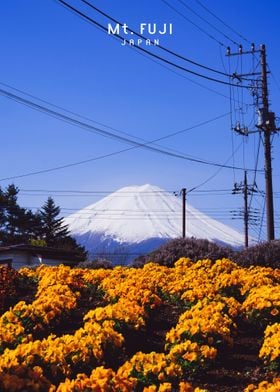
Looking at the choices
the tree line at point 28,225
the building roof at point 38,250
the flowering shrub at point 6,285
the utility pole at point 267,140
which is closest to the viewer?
the flowering shrub at point 6,285

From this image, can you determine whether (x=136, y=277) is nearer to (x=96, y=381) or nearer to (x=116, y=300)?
(x=116, y=300)

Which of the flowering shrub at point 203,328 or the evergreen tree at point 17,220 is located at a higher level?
the evergreen tree at point 17,220

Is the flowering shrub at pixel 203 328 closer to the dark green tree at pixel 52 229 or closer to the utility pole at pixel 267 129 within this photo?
the utility pole at pixel 267 129

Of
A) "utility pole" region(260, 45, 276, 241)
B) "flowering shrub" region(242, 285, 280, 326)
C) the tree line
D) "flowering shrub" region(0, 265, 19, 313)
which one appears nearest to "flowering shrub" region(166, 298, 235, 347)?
"flowering shrub" region(242, 285, 280, 326)

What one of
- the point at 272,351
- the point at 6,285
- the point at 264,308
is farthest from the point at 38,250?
the point at 272,351

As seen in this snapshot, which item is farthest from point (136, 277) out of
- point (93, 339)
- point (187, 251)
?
point (187, 251)

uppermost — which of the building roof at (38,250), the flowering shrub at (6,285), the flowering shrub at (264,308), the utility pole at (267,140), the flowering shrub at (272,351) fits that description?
the utility pole at (267,140)

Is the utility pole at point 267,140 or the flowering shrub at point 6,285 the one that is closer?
the flowering shrub at point 6,285

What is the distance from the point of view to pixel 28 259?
3975 centimetres

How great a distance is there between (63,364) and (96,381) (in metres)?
1.31

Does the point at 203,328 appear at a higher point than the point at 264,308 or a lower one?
lower

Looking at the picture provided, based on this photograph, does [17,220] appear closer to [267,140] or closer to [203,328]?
[267,140]

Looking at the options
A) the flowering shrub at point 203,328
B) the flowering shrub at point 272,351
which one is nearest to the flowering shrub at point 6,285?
the flowering shrub at point 203,328

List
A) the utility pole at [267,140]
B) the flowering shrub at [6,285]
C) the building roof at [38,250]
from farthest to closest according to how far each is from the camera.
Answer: the building roof at [38,250]
the utility pole at [267,140]
the flowering shrub at [6,285]
